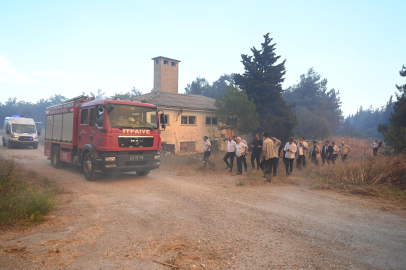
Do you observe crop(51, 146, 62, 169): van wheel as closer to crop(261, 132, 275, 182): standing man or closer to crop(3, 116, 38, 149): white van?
crop(261, 132, 275, 182): standing man

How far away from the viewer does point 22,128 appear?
22453 millimetres

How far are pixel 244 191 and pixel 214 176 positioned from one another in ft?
9.55

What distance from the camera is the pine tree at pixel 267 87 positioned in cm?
2609

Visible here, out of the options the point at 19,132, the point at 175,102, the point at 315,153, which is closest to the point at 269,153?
the point at 315,153

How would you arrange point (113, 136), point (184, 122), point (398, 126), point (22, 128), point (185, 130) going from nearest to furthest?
1. point (113, 136)
2. point (398, 126)
3. point (22, 128)
4. point (185, 130)
5. point (184, 122)

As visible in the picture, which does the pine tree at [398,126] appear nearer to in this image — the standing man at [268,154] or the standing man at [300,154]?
the standing man at [300,154]

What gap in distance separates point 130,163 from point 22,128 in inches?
700

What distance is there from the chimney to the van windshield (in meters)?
11.7

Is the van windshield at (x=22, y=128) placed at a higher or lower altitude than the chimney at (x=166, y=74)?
lower

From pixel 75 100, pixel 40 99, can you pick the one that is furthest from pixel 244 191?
pixel 40 99

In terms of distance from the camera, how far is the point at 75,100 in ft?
38.0

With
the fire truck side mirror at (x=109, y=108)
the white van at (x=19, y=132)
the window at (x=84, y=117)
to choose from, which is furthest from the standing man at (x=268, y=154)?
the white van at (x=19, y=132)

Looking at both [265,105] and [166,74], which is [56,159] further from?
[265,105]

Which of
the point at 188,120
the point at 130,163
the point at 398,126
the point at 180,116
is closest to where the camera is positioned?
the point at 130,163
